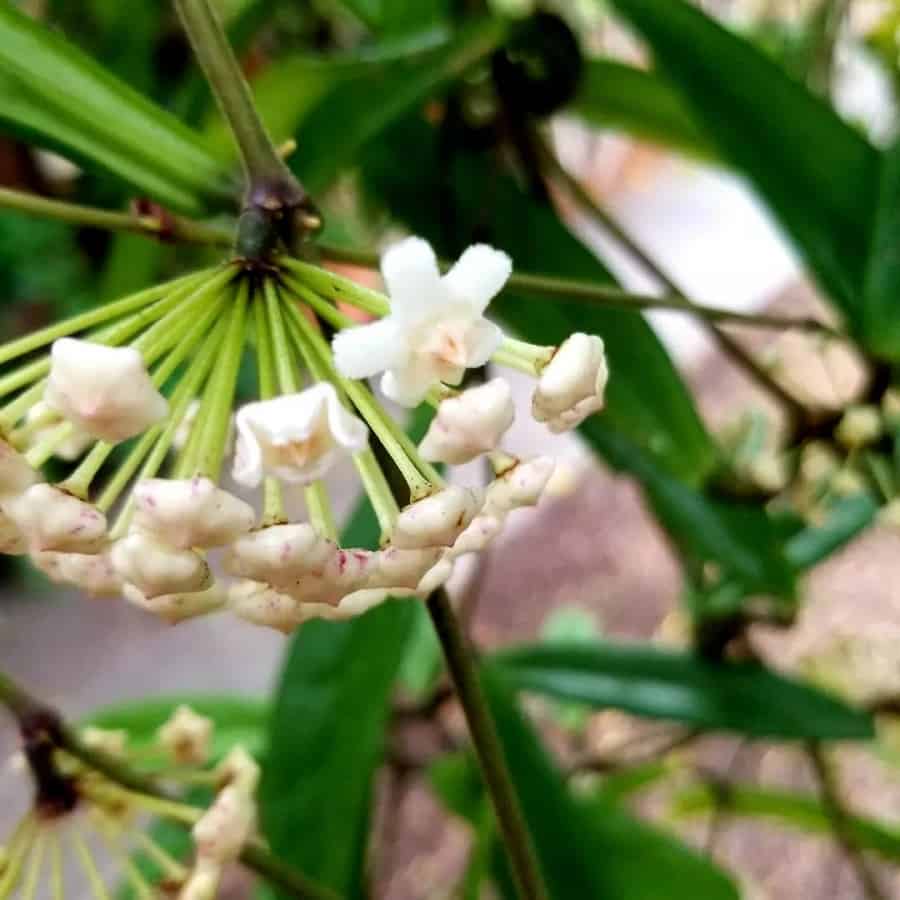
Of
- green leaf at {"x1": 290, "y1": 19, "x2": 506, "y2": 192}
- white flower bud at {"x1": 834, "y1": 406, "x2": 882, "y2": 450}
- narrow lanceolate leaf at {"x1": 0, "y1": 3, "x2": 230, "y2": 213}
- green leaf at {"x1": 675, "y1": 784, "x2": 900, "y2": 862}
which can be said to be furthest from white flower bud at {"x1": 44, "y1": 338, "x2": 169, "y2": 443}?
green leaf at {"x1": 675, "y1": 784, "x2": 900, "y2": 862}

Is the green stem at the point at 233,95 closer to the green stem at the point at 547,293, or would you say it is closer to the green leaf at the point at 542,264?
the green stem at the point at 547,293

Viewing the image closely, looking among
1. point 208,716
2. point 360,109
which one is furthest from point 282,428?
point 208,716

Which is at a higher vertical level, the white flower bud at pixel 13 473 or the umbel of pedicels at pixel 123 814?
the white flower bud at pixel 13 473

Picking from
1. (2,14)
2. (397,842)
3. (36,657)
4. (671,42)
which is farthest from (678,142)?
(36,657)

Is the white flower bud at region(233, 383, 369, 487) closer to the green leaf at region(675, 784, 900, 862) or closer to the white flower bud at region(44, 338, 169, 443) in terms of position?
the white flower bud at region(44, 338, 169, 443)

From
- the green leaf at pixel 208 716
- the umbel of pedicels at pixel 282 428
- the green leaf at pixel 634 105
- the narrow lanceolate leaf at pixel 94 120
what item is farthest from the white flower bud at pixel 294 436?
the green leaf at pixel 208 716

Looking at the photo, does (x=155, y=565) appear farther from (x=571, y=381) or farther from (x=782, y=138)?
(x=782, y=138)

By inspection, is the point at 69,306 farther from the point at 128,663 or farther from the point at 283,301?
the point at 283,301
